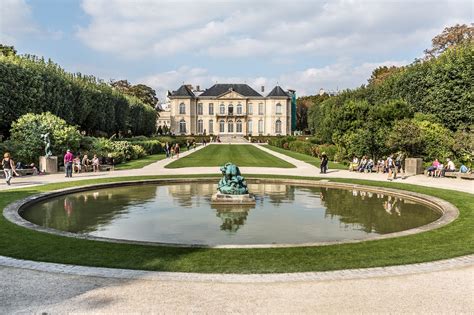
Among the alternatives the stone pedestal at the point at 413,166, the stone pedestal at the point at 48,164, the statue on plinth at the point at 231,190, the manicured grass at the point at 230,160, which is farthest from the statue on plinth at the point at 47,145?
the stone pedestal at the point at 413,166

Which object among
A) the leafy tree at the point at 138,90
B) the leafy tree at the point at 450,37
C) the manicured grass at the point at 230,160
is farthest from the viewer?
the leafy tree at the point at 138,90

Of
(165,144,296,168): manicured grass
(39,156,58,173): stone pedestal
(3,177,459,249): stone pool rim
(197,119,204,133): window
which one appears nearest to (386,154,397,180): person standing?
(3,177,459,249): stone pool rim

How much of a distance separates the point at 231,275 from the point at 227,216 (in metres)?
5.88

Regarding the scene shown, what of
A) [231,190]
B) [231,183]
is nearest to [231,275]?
[231,190]

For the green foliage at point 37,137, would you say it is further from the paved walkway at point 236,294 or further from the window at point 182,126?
the window at point 182,126

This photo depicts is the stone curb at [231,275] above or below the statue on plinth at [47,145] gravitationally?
below

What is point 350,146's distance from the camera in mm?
28047

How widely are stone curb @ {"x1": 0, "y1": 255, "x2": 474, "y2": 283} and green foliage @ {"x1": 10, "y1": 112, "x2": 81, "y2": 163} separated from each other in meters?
18.7

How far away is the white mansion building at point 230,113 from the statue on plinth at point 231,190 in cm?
7865

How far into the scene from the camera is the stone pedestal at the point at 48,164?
927 inches

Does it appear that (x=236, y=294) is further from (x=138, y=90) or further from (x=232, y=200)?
(x=138, y=90)

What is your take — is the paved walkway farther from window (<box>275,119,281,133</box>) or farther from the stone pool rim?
window (<box>275,119,281,133</box>)

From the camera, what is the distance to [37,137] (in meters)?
25.0

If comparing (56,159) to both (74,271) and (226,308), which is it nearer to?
(74,271)
